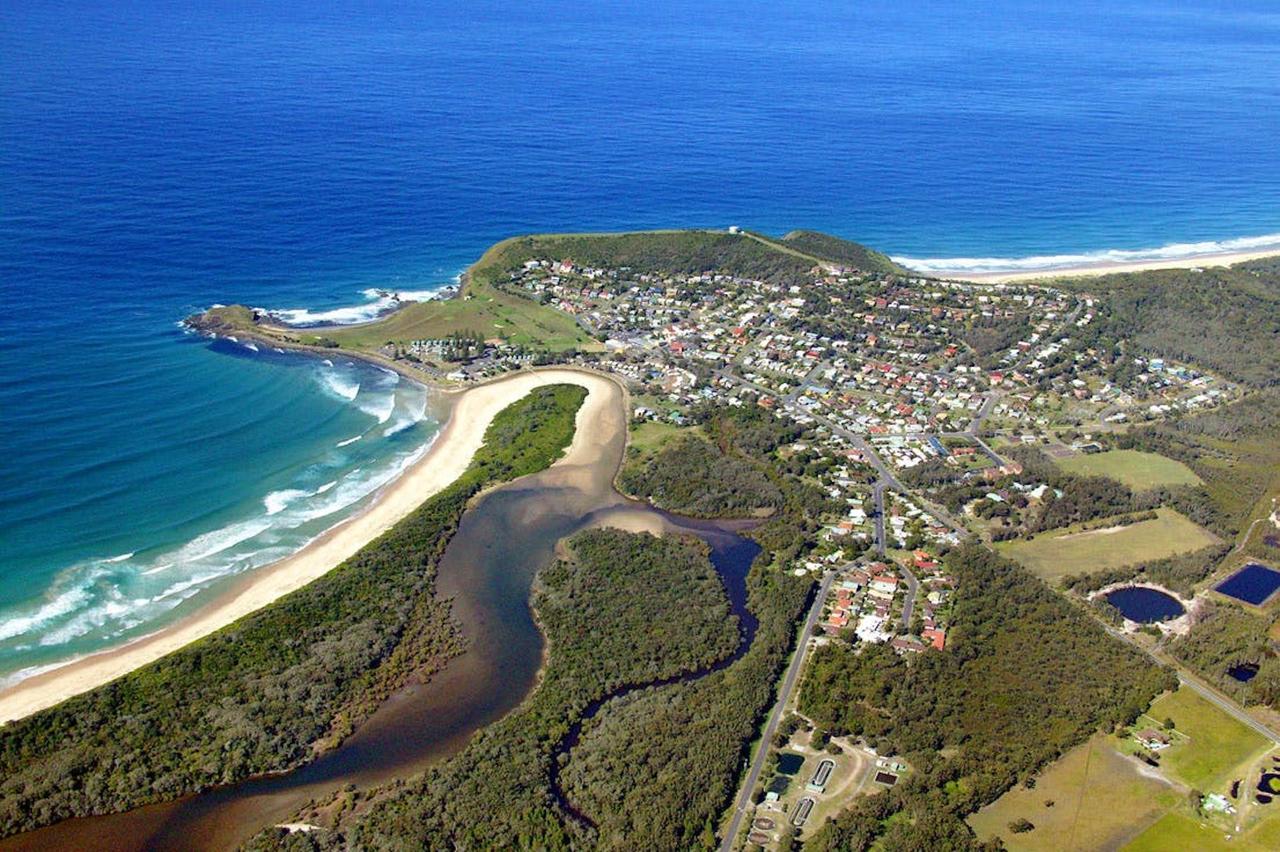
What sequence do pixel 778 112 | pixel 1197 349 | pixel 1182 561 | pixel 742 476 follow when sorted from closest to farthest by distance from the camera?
pixel 1182 561, pixel 742 476, pixel 1197 349, pixel 778 112

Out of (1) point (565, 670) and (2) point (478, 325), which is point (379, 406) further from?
(1) point (565, 670)

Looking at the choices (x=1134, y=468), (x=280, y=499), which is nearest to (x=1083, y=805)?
(x=1134, y=468)

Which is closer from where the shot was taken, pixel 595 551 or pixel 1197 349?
pixel 595 551

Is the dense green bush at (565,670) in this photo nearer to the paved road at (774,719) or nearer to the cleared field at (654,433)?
the paved road at (774,719)

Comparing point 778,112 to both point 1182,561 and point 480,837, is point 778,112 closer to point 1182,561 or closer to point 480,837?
point 1182,561

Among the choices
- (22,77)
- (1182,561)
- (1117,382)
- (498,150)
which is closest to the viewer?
(1182,561)

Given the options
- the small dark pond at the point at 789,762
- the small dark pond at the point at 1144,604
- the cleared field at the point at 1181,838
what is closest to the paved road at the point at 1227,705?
the small dark pond at the point at 1144,604

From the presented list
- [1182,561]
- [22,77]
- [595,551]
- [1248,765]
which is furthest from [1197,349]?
[22,77]
